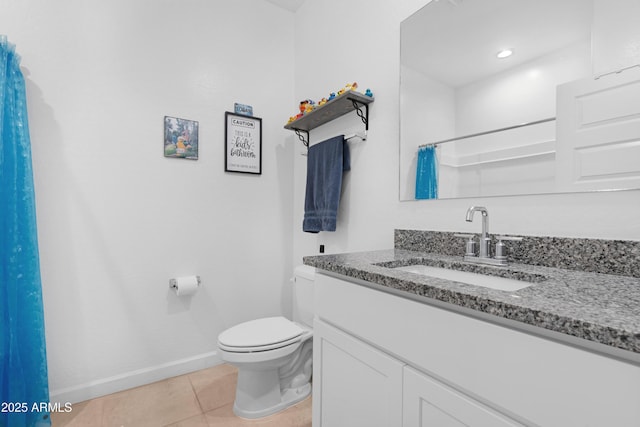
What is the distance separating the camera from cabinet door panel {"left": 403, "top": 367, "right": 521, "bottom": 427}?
61 cm

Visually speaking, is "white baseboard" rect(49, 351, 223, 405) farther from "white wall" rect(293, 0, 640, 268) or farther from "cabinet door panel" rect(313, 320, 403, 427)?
"cabinet door panel" rect(313, 320, 403, 427)

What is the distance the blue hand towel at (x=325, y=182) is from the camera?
178 centimetres

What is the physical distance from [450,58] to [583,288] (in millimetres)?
1066

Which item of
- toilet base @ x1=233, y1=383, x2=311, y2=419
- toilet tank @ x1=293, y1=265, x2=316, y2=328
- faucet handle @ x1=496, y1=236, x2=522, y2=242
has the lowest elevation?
toilet base @ x1=233, y1=383, x2=311, y2=419

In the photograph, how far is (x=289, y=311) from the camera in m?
2.36

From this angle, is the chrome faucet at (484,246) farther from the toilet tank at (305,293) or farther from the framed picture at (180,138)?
the framed picture at (180,138)

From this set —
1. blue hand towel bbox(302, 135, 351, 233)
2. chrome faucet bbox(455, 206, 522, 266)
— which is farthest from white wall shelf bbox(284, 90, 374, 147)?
chrome faucet bbox(455, 206, 522, 266)

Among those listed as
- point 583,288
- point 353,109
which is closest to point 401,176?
point 353,109

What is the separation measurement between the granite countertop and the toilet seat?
0.69 metres

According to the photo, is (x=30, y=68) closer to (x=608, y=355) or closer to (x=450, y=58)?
(x=450, y=58)

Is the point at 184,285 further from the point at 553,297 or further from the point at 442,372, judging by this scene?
the point at 553,297

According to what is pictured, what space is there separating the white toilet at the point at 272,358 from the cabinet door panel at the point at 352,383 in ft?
1.26

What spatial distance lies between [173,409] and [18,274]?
3.18ft

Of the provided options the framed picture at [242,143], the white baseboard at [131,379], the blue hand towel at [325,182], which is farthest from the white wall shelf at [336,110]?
the white baseboard at [131,379]
